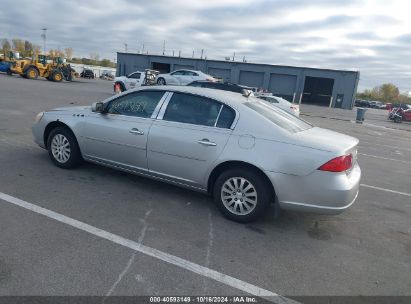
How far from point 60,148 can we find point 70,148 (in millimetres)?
234

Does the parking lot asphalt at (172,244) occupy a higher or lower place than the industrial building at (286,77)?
lower

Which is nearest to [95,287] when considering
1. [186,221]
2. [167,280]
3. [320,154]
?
[167,280]

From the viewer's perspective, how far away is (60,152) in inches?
217

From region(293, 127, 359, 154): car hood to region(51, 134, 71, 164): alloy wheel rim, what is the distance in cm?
352

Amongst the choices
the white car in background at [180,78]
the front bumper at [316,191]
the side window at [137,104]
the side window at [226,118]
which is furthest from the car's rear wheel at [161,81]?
the front bumper at [316,191]

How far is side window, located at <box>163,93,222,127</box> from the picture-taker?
14.7 ft

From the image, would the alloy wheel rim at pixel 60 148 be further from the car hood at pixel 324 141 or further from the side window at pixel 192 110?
the car hood at pixel 324 141

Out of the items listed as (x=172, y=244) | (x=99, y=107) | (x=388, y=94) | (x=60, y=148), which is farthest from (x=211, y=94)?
(x=388, y=94)

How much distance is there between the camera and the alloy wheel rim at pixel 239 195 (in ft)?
13.5

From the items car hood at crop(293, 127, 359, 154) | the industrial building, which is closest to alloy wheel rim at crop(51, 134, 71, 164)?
car hood at crop(293, 127, 359, 154)

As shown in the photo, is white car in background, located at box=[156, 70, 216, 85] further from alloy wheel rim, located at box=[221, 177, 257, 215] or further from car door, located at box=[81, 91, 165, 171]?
alloy wheel rim, located at box=[221, 177, 257, 215]

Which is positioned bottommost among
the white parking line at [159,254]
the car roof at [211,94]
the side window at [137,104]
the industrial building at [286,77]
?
the white parking line at [159,254]

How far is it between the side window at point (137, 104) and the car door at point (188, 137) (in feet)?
0.67

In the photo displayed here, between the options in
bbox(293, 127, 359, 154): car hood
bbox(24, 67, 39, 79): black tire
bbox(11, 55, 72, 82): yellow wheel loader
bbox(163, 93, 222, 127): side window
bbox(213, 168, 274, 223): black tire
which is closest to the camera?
bbox(293, 127, 359, 154): car hood
